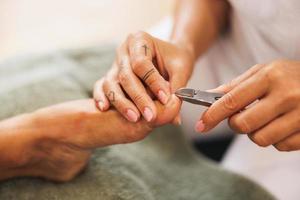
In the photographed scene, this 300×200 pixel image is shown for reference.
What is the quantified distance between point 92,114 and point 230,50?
0.43 m

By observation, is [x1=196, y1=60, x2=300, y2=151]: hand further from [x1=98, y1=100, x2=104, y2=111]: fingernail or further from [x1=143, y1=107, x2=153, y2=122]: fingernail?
[x1=98, y1=100, x2=104, y2=111]: fingernail

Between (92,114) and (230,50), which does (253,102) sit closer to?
(92,114)

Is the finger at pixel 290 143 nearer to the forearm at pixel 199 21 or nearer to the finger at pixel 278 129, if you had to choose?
the finger at pixel 278 129

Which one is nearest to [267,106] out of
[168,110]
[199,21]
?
[168,110]

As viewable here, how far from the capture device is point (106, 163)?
811 millimetres

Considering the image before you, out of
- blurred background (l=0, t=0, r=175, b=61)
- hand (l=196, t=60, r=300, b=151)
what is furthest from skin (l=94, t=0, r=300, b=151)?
blurred background (l=0, t=0, r=175, b=61)

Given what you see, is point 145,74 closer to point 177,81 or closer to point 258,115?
point 177,81

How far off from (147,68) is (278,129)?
24 centimetres

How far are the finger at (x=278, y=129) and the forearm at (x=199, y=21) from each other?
33cm

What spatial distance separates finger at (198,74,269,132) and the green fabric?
0.25 metres

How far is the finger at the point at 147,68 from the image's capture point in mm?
689

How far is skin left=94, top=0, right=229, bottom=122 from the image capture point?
68 centimetres

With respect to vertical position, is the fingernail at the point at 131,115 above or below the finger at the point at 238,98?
below

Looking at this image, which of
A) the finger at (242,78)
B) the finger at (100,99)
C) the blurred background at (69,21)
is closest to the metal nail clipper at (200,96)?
the finger at (242,78)
